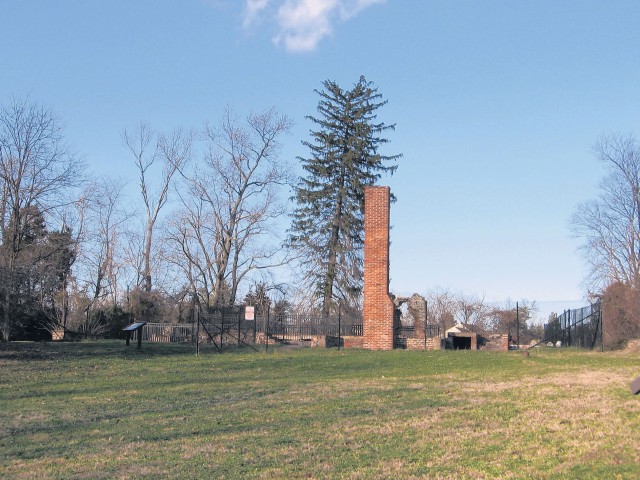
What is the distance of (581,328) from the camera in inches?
1329

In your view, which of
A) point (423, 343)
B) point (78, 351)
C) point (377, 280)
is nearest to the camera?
point (78, 351)

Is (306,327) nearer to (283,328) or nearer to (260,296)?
(283,328)

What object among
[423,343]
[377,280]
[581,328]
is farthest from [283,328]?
[581,328]

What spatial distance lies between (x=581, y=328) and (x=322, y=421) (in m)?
25.8

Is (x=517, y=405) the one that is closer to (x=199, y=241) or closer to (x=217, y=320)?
(x=217, y=320)

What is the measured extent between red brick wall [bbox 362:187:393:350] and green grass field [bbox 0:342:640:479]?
788 cm

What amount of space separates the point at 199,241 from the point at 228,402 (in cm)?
3507

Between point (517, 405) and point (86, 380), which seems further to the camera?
point (86, 380)

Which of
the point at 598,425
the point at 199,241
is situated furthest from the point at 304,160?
the point at 598,425

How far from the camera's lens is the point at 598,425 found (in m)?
9.91

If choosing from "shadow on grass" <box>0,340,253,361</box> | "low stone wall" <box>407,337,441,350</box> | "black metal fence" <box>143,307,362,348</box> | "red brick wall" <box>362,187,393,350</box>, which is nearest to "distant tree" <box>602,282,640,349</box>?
"low stone wall" <box>407,337,441,350</box>

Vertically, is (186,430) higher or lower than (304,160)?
lower

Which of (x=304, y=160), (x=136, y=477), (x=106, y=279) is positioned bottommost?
(x=136, y=477)

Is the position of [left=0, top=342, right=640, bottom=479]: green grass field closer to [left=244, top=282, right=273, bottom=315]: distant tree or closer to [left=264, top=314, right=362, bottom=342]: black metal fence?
[left=264, top=314, right=362, bottom=342]: black metal fence
